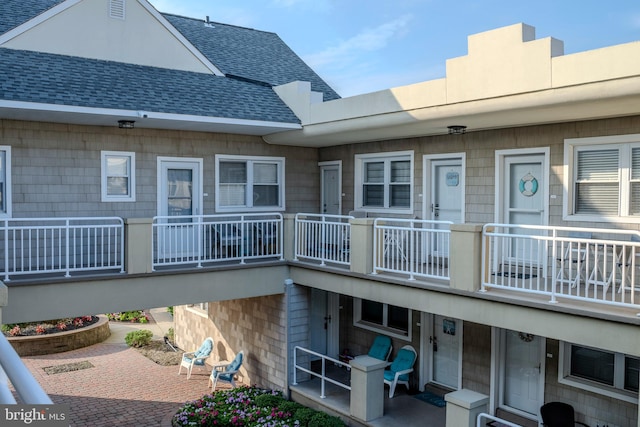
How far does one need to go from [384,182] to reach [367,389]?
15.6ft

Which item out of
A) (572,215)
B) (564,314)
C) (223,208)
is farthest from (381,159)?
(564,314)

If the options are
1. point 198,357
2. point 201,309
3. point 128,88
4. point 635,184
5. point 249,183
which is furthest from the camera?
point 201,309

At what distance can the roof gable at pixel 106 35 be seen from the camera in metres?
11.3

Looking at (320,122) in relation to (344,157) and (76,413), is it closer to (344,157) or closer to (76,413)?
(344,157)

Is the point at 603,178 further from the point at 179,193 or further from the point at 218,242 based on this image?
the point at 179,193

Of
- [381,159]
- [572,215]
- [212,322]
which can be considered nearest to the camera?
[572,215]

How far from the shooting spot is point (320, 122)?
39.3 ft

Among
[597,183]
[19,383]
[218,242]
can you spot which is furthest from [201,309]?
[19,383]

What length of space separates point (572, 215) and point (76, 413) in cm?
1009

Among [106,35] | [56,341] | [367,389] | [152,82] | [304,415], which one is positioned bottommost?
[56,341]

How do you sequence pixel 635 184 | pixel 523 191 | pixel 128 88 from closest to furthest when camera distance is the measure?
pixel 635 184, pixel 523 191, pixel 128 88

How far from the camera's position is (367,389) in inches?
392

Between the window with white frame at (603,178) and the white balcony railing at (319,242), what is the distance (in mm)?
4091

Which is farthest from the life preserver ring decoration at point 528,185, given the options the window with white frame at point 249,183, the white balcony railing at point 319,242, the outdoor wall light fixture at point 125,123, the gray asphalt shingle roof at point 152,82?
the outdoor wall light fixture at point 125,123
